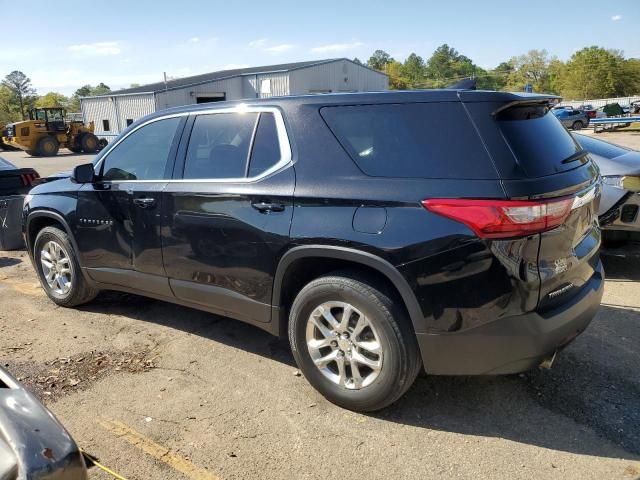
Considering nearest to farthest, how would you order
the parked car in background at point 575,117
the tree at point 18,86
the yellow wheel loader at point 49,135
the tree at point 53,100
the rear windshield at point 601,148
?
the rear windshield at point 601,148
the yellow wheel loader at point 49,135
the parked car in background at point 575,117
the tree at point 18,86
the tree at point 53,100

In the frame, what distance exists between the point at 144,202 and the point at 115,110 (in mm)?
38525

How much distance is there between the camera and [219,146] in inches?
144

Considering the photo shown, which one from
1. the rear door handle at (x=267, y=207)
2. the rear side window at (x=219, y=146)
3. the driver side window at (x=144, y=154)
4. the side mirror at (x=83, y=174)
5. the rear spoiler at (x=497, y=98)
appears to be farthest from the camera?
the side mirror at (x=83, y=174)

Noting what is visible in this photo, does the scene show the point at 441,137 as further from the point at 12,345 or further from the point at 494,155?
the point at 12,345

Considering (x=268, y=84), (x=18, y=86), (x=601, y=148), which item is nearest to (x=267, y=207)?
(x=601, y=148)

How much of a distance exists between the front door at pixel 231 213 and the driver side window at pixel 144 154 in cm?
24

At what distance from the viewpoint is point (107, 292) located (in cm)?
536

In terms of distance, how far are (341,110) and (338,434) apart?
1883 mm

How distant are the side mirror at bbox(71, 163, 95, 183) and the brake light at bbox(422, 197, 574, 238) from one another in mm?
3168

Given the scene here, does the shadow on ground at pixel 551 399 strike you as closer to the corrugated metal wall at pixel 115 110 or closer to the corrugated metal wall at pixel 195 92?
the corrugated metal wall at pixel 195 92

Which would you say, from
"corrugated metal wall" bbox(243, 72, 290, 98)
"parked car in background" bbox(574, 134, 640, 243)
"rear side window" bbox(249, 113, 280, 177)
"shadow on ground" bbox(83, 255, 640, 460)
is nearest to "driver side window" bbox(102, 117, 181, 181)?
"rear side window" bbox(249, 113, 280, 177)

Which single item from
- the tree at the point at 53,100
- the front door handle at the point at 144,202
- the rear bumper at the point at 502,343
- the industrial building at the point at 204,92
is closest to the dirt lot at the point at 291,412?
the rear bumper at the point at 502,343

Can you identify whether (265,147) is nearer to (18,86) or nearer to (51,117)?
(51,117)

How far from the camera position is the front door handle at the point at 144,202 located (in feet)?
12.8
